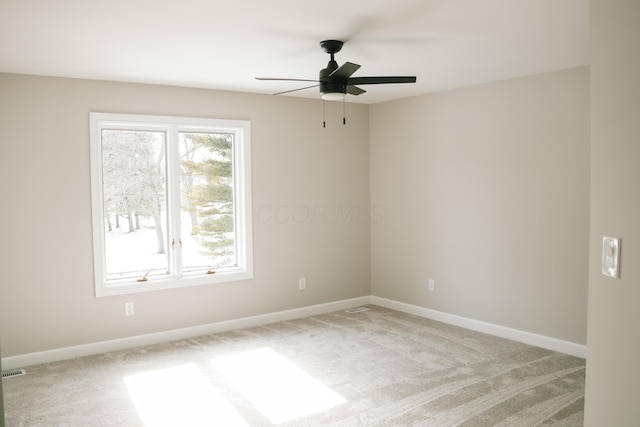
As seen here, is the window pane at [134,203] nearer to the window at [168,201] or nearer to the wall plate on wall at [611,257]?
the window at [168,201]

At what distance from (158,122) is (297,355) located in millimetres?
2556

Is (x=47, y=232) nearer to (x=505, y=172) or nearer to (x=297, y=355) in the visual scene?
(x=297, y=355)

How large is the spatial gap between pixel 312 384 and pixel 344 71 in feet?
7.54

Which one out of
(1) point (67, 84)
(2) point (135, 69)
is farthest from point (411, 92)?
(1) point (67, 84)

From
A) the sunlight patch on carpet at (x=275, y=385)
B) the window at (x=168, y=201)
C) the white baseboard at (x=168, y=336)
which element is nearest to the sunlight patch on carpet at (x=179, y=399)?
the sunlight patch on carpet at (x=275, y=385)

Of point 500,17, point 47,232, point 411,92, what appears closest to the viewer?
point 500,17

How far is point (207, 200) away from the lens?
5.27 meters

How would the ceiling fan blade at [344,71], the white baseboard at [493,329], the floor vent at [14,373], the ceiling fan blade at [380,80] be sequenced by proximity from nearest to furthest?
the ceiling fan blade at [344,71], the ceiling fan blade at [380,80], the floor vent at [14,373], the white baseboard at [493,329]

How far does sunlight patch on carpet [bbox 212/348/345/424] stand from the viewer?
338cm

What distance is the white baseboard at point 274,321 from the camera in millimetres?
4305

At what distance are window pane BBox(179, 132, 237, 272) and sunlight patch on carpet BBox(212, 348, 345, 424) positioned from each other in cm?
123

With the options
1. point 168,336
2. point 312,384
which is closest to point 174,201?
point 168,336

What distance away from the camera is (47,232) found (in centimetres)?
434

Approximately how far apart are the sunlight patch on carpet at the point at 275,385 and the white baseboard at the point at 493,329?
6.34ft
